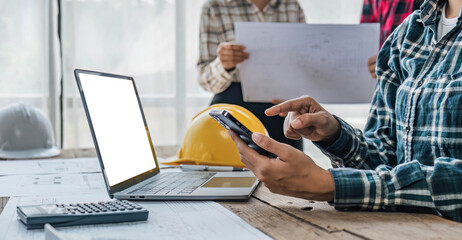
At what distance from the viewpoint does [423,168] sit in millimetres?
857

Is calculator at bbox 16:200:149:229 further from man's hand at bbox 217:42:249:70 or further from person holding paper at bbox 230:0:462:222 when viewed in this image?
man's hand at bbox 217:42:249:70

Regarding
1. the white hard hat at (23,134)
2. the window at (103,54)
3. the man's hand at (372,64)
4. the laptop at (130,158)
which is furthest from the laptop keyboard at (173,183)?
the window at (103,54)

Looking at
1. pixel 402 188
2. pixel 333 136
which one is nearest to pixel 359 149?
pixel 333 136

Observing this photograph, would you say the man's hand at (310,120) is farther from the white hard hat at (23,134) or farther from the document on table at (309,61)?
the white hard hat at (23,134)

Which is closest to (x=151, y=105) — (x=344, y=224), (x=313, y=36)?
(x=313, y=36)

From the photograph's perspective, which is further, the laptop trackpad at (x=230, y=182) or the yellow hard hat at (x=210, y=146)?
the yellow hard hat at (x=210, y=146)

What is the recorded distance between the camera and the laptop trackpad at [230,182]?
1.06 meters

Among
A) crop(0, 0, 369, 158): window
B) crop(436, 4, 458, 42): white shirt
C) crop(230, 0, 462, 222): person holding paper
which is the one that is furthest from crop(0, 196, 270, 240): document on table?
crop(0, 0, 369, 158): window

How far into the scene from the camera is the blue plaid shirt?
831 mm

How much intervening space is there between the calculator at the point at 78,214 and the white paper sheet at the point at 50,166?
0.62m

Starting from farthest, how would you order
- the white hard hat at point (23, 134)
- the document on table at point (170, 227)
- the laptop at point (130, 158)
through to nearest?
the white hard hat at point (23, 134) → the laptop at point (130, 158) → the document on table at point (170, 227)

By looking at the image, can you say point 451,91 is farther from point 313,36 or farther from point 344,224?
point 313,36

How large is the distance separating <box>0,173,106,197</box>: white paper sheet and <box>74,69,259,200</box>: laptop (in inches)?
3.8

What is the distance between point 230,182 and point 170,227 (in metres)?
0.39
